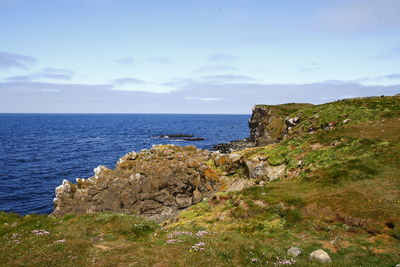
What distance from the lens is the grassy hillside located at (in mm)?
16266

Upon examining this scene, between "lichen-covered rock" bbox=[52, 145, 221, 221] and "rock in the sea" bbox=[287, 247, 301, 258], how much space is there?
2634cm

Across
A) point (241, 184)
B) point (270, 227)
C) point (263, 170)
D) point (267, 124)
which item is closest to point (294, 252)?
point (270, 227)

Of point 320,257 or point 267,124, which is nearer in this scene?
point 320,257

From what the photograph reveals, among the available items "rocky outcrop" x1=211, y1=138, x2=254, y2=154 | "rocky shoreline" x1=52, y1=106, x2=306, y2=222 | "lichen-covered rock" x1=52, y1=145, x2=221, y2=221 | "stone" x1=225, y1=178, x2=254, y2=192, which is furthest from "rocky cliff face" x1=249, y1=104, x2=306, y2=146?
"stone" x1=225, y1=178, x2=254, y2=192

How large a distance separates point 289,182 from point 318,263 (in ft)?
49.0

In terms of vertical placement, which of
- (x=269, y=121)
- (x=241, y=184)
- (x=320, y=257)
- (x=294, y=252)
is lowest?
(x=241, y=184)

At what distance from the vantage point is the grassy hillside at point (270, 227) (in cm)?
1627

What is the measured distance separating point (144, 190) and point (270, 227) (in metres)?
27.3

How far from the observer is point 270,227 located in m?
21.5

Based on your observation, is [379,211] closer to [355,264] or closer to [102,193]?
[355,264]

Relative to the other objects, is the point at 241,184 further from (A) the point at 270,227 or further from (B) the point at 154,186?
(A) the point at 270,227

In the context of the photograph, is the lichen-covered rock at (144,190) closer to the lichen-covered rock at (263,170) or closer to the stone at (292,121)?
the lichen-covered rock at (263,170)

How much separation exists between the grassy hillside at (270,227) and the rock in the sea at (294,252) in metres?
0.42

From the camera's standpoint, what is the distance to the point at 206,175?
155 ft
